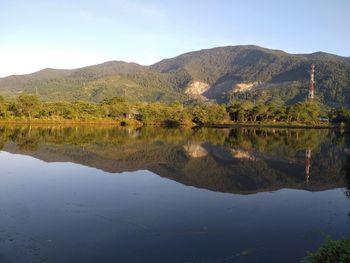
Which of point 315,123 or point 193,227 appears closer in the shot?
point 193,227

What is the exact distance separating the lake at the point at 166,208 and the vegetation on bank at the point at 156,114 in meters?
60.4

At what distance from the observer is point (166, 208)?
16.1 m

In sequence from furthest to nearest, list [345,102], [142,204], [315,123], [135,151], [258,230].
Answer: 1. [345,102]
2. [315,123]
3. [135,151]
4. [142,204]
5. [258,230]

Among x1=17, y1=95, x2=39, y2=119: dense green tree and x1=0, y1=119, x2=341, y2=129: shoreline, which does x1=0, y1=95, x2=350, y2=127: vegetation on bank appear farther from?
x1=0, y1=119, x2=341, y2=129: shoreline

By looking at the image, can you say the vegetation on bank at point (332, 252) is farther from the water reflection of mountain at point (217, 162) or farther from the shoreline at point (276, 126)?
the shoreline at point (276, 126)

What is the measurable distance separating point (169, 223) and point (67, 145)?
27665 mm

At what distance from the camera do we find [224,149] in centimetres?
3991

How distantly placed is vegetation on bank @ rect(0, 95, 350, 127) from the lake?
198 feet

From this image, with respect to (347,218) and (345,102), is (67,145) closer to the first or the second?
(347,218)

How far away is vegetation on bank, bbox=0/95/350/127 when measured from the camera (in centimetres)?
8831

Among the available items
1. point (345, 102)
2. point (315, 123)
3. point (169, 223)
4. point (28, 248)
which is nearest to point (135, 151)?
point (169, 223)

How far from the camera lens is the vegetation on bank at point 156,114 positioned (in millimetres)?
88312

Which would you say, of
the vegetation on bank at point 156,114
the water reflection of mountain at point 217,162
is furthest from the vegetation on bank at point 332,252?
the vegetation on bank at point 156,114

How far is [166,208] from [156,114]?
8738 cm
